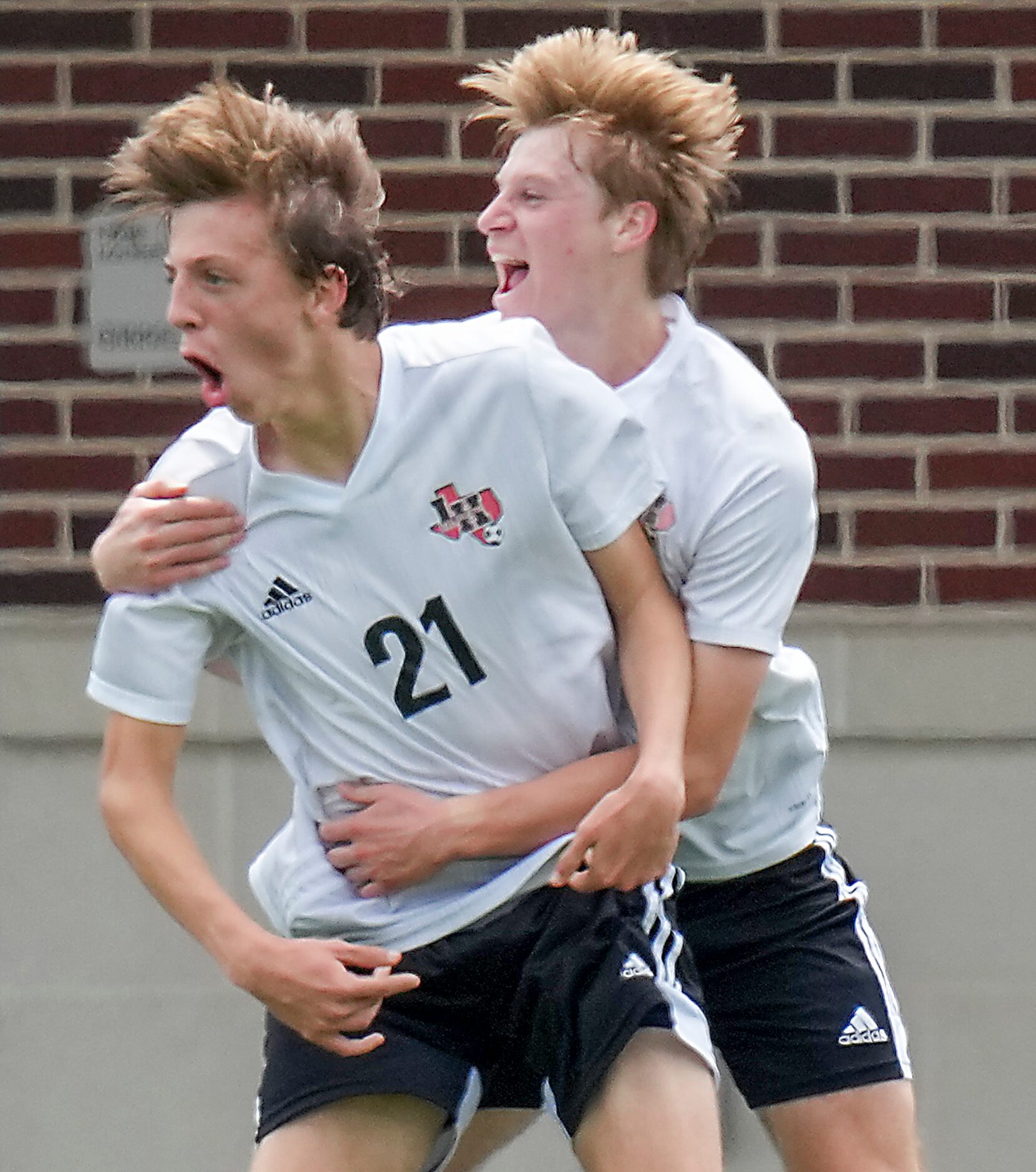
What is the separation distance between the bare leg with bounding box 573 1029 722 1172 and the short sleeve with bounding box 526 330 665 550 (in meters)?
0.63

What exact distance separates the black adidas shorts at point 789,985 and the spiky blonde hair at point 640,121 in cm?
91

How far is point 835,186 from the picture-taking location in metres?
4.59

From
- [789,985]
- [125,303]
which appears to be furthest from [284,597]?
[125,303]

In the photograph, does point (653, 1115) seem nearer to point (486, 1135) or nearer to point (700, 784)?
point (700, 784)

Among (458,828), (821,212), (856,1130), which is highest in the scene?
(821,212)

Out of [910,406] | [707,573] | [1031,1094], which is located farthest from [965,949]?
[707,573]

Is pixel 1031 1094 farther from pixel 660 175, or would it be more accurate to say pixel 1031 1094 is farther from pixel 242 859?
pixel 660 175

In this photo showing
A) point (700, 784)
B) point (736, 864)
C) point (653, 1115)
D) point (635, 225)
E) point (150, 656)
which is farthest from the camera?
point (736, 864)

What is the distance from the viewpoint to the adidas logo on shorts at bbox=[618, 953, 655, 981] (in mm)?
2801

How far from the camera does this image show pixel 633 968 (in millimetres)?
2812

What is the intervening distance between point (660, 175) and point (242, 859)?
1.97 metres

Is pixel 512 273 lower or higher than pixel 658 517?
higher

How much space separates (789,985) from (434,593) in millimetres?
1012

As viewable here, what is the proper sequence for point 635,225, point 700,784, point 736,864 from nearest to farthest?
point 700,784
point 635,225
point 736,864
